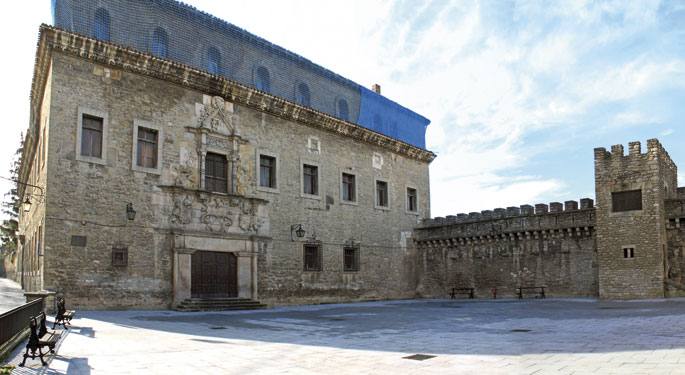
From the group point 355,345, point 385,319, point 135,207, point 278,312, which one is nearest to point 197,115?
point 135,207

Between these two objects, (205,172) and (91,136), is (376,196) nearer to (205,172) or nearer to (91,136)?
(205,172)

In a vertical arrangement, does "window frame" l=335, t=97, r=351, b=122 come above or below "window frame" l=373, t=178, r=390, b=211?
above

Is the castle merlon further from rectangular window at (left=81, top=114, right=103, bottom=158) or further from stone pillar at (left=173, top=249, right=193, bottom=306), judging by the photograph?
rectangular window at (left=81, top=114, right=103, bottom=158)

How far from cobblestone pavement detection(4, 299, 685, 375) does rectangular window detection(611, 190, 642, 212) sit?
23.2 ft

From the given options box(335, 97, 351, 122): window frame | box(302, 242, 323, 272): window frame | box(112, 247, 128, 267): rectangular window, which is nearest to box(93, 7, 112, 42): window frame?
box(112, 247, 128, 267): rectangular window

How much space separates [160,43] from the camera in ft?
58.5

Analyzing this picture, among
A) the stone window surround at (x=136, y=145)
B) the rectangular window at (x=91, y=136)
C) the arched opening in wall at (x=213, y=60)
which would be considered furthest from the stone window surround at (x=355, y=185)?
the rectangular window at (x=91, y=136)

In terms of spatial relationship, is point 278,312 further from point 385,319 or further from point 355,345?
point 355,345

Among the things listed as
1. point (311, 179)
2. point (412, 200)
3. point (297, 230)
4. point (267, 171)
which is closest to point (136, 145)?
point (267, 171)

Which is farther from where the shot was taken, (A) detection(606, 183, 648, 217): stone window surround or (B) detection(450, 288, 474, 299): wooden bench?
(B) detection(450, 288, 474, 299): wooden bench

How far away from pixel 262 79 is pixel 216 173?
460 cm

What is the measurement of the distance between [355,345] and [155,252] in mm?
9369

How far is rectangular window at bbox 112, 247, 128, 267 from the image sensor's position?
15.4 metres

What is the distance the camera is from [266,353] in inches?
322
